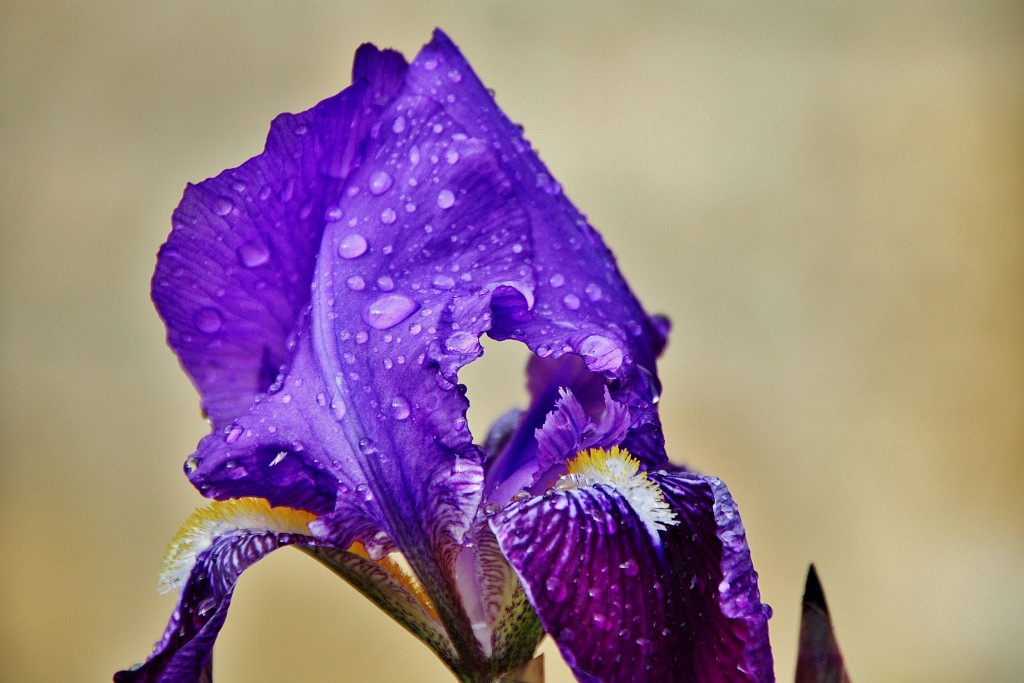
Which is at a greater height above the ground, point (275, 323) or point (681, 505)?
point (275, 323)

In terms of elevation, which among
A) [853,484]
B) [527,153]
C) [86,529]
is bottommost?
[527,153]

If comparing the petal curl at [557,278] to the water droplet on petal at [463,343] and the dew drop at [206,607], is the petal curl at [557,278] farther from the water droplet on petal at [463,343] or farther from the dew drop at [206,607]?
the dew drop at [206,607]

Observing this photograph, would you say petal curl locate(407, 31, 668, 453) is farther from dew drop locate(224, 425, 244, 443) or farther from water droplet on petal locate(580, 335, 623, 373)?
dew drop locate(224, 425, 244, 443)

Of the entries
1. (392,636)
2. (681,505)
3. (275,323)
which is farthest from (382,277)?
(392,636)

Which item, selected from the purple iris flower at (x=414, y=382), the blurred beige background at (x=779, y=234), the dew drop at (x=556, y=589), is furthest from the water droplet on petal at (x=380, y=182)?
the blurred beige background at (x=779, y=234)

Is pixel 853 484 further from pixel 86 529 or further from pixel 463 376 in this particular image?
pixel 86 529

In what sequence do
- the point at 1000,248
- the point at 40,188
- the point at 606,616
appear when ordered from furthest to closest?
the point at 1000,248, the point at 40,188, the point at 606,616

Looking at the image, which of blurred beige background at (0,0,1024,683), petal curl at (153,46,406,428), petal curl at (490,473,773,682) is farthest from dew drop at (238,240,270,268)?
blurred beige background at (0,0,1024,683)

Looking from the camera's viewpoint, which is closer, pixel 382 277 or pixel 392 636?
pixel 382 277
